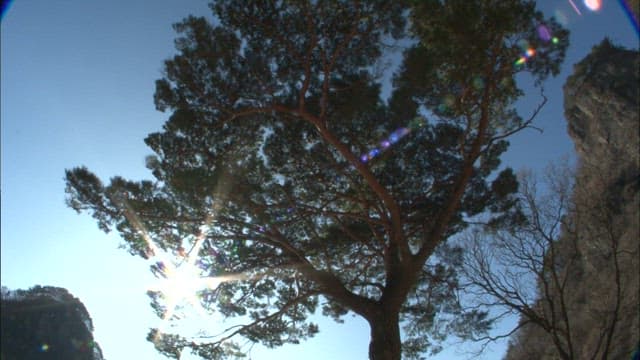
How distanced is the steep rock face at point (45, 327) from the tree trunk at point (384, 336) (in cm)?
4008

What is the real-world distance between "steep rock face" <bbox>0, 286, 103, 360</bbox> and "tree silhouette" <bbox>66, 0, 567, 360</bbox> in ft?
124

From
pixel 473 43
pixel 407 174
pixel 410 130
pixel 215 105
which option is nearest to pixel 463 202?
pixel 407 174

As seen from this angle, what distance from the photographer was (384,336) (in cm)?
717

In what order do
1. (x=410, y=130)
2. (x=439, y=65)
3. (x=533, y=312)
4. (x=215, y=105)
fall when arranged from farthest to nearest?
1. (x=533, y=312)
2. (x=410, y=130)
3. (x=215, y=105)
4. (x=439, y=65)

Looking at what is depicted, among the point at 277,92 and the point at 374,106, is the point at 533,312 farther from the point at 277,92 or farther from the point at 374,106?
the point at 277,92

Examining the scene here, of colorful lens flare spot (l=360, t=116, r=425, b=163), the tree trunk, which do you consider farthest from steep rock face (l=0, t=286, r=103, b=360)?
colorful lens flare spot (l=360, t=116, r=425, b=163)

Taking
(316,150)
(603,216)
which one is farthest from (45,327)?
(603,216)

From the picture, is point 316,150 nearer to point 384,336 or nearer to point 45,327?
point 384,336

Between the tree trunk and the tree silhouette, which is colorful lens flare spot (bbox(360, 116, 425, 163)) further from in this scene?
the tree trunk

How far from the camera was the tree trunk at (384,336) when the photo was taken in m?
6.96

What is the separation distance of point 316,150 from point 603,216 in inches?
349

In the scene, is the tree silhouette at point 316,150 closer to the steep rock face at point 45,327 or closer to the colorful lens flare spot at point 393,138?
the colorful lens flare spot at point 393,138

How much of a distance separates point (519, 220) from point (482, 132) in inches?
127

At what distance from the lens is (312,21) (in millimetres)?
7352
